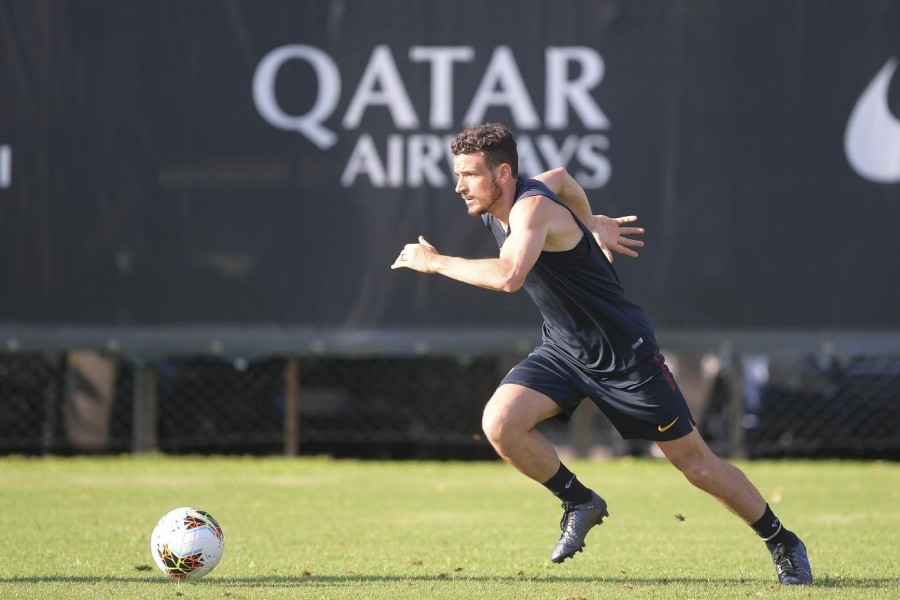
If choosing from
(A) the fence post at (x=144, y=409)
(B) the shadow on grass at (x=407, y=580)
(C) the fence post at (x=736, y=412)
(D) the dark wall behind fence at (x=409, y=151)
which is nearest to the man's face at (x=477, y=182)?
(B) the shadow on grass at (x=407, y=580)

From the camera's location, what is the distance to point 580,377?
6.15 metres

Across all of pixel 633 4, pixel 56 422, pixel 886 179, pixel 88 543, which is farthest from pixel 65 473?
pixel 886 179

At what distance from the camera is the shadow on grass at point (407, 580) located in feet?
19.3

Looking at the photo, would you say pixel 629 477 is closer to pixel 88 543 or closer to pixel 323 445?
pixel 323 445

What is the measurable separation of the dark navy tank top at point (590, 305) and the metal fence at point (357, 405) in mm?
6165

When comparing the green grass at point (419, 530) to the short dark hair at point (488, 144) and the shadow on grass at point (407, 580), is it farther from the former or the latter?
the short dark hair at point (488, 144)

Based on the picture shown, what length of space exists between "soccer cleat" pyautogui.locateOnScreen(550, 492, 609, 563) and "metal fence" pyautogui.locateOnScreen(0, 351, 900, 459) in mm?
6088

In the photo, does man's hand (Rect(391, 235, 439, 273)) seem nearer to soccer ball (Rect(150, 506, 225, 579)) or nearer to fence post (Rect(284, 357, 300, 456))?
soccer ball (Rect(150, 506, 225, 579))

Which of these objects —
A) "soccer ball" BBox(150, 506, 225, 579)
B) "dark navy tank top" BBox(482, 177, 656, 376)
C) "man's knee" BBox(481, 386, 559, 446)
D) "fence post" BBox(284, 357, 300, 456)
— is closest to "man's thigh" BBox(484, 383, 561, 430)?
"man's knee" BBox(481, 386, 559, 446)

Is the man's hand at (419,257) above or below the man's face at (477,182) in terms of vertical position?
below

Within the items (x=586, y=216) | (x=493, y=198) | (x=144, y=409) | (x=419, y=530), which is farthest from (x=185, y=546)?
(x=144, y=409)

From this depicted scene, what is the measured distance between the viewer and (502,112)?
37.8 feet

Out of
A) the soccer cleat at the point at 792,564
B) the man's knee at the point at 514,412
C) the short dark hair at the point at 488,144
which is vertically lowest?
the soccer cleat at the point at 792,564

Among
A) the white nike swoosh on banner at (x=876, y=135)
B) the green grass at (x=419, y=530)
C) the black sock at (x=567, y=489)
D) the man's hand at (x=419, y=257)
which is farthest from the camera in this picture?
the white nike swoosh on banner at (x=876, y=135)
